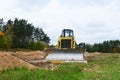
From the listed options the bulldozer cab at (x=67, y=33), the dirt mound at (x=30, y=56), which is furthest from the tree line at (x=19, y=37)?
the bulldozer cab at (x=67, y=33)

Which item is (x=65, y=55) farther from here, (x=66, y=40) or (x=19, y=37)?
(x=19, y=37)

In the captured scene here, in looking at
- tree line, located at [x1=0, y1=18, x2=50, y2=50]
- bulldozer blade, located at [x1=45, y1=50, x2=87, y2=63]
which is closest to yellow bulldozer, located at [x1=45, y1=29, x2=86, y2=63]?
bulldozer blade, located at [x1=45, y1=50, x2=87, y2=63]

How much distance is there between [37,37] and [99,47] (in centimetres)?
2981

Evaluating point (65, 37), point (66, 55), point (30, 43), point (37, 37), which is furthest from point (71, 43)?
point (37, 37)

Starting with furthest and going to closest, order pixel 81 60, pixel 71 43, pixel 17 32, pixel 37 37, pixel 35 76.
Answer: pixel 37 37, pixel 17 32, pixel 71 43, pixel 81 60, pixel 35 76

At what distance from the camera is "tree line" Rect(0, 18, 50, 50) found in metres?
72.7

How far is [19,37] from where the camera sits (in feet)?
287

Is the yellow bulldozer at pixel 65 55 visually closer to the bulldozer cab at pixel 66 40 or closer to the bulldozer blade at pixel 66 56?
the bulldozer blade at pixel 66 56

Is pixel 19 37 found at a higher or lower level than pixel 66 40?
higher

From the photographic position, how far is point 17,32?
87438 mm

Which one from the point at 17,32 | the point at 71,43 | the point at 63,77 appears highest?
the point at 17,32

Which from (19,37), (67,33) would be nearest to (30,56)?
(67,33)

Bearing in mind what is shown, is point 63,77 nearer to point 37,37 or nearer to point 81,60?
point 81,60

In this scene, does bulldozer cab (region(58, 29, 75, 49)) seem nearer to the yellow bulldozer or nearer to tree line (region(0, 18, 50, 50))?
the yellow bulldozer
